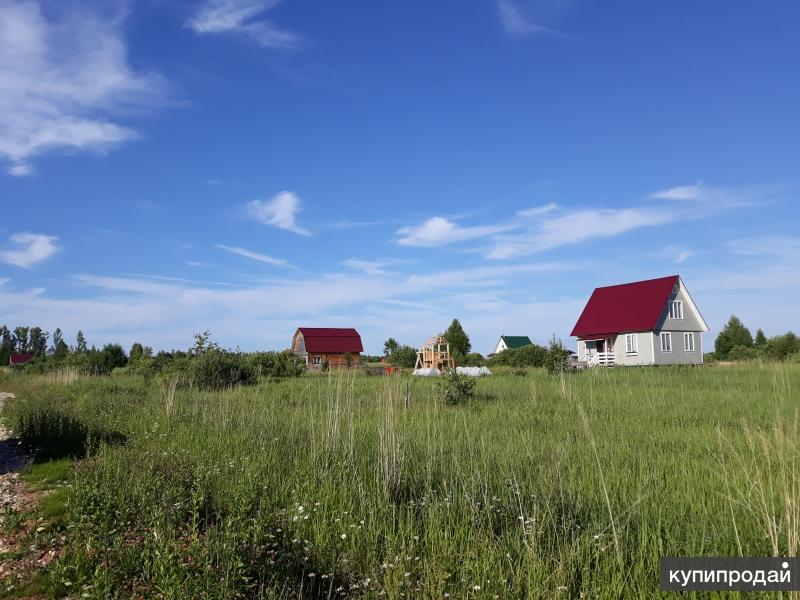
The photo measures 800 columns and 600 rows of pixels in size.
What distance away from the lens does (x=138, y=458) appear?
6.98 m

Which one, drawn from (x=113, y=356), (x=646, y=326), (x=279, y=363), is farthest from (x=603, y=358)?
(x=113, y=356)

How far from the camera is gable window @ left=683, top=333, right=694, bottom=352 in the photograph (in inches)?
1374

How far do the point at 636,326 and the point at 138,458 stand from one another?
32265mm

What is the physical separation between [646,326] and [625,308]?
2.86m

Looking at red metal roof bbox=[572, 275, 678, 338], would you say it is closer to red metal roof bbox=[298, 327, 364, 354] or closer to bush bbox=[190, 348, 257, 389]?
red metal roof bbox=[298, 327, 364, 354]

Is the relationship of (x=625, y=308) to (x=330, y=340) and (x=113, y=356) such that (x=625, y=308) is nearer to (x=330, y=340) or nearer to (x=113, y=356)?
(x=330, y=340)

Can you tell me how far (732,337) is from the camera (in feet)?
164

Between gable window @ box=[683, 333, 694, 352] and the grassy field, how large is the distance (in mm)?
28632

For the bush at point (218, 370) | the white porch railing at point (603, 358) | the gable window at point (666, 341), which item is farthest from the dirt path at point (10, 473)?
the gable window at point (666, 341)

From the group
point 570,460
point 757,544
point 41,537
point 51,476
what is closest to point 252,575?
point 41,537

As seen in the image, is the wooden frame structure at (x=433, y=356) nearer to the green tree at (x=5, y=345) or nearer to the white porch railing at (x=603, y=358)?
the white porch railing at (x=603, y=358)

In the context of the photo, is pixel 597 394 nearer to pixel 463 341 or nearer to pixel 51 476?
pixel 51 476

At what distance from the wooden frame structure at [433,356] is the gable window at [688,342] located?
1502cm

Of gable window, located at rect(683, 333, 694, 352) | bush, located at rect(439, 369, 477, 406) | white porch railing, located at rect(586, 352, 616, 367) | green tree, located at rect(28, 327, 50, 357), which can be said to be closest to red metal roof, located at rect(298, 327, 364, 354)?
white porch railing, located at rect(586, 352, 616, 367)
